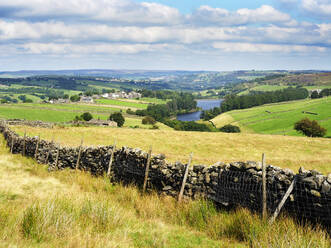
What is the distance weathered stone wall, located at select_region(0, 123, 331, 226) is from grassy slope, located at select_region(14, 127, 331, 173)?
1961 cm

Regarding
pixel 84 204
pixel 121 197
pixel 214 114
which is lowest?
pixel 214 114

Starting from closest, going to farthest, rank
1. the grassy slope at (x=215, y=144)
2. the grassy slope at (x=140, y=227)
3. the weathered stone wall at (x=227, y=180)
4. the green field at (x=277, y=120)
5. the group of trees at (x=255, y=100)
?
the grassy slope at (x=140, y=227) → the weathered stone wall at (x=227, y=180) → the grassy slope at (x=215, y=144) → the green field at (x=277, y=120) → the group of trees at (x=255, y=100)

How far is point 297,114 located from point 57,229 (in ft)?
404

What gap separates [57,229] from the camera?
5.97 metres

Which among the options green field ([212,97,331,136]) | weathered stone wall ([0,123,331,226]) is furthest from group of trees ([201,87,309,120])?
weathered stone wall ([0,123,331,226])

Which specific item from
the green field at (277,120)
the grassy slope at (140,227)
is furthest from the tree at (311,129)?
the grassy slope at (140,227)

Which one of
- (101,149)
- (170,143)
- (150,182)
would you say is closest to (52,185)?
(101,149)

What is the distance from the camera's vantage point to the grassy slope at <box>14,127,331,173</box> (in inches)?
1387

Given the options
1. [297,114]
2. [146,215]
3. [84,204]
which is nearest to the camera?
[84,204]

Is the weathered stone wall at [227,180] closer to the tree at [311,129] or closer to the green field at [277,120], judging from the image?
the tree at [311,129]

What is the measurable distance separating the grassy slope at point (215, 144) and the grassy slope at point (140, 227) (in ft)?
79.5

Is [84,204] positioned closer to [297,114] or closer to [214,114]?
[297,114]

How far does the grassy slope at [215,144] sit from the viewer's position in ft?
116

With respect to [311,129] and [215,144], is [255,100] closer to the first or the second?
[311,129]
